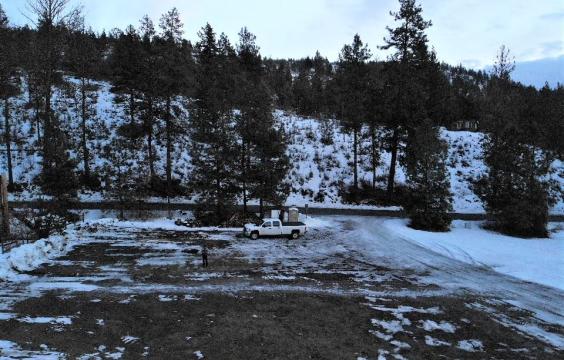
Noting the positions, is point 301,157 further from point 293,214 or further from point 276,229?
point 276,229

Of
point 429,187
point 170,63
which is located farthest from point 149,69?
point 429,187

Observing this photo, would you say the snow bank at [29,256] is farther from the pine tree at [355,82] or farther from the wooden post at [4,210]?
the pine tree at [355,82]

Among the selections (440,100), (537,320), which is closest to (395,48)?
(440,100)

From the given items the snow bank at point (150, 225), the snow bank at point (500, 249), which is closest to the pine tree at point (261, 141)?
the snow bank at point (150, 225)

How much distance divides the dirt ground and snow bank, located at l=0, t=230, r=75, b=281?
0.78 meters

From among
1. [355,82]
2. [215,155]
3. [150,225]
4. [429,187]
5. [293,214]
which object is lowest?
[150,225]

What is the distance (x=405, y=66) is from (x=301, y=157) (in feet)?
53.3

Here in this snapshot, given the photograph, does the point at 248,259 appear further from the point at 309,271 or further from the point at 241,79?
the point at 241,79

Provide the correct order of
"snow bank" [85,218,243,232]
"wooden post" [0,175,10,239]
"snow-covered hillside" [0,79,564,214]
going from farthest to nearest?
"snow-covered hillside" [0,79,564,214], "snow bank" [85,218,243,232], "wooden post" [0,175,10,239]

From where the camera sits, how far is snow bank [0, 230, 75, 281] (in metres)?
16.4

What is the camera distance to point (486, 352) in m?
11.3

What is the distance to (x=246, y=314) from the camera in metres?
13.5

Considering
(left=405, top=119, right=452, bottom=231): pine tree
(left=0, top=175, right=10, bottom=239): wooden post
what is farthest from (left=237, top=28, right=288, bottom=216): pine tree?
(left=0, top=175, right=10, bottom=239): wooden post

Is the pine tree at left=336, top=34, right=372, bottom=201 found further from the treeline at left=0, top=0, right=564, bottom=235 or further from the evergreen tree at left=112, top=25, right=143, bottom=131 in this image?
the evergreen tree at left=112, top=25, right=143, bottom=131
